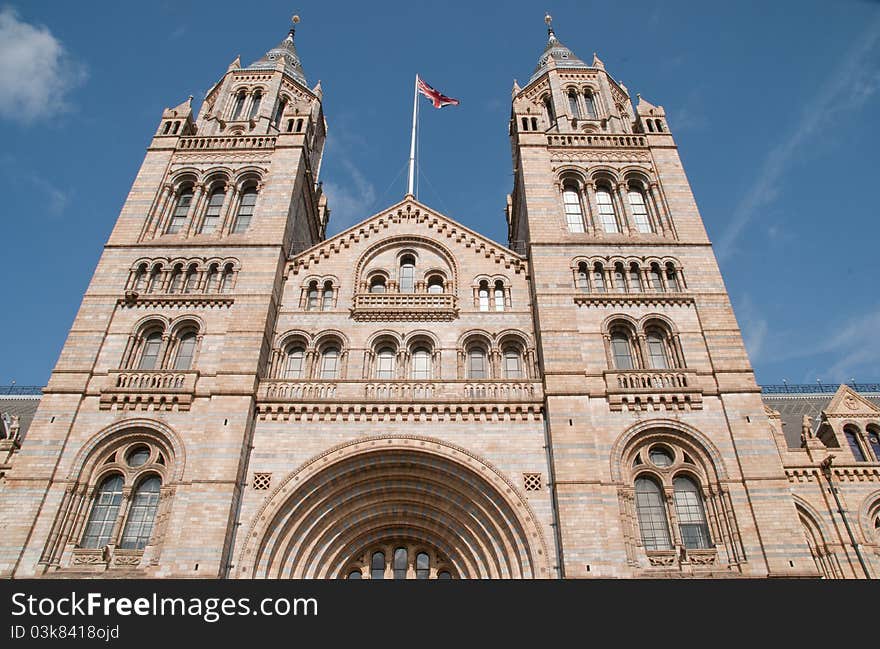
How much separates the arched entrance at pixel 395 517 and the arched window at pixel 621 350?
6.25 metres

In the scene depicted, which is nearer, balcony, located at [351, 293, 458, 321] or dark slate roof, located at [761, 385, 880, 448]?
balcony, located at [351, 293, 458, 321]

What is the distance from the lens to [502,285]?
25375 mm

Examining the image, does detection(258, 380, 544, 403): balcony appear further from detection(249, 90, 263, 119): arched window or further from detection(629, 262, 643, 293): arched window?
detection(249, 90, 263, 119): arched window

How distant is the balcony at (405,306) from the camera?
24.1 metres

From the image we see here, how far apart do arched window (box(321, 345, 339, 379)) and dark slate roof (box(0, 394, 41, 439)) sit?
18.2 meters

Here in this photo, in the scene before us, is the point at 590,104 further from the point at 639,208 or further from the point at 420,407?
the point at 420,407

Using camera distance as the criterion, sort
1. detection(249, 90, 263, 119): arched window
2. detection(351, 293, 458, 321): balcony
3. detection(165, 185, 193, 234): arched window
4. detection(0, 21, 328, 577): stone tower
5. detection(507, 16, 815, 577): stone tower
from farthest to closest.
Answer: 1. detection(249, 90, 263, 119): arched window
2. detection(165, 185, 193, 234): arched window
3. detection(351, 293, 458, 321): balcony
4. detection(0, 21, 328, 577): stone tower
5. detection(507, 16, 815, 577): stone tower

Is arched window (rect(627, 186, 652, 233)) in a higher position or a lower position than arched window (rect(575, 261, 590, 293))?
higher

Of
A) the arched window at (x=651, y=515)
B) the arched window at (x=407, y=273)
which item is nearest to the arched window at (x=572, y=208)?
the arched window at (x=407, y=273)

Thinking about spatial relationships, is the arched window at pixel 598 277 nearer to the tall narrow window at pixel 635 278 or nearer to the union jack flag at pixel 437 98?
the tall narrow window at pixel 635 278

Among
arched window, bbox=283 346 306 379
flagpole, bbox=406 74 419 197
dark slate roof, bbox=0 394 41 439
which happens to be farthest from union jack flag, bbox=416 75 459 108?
dark slate roof, bbox=0 394 41 439

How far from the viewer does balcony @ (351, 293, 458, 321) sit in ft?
78.9

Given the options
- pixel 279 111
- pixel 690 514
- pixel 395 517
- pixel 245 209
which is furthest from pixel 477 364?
pixel 279 111
